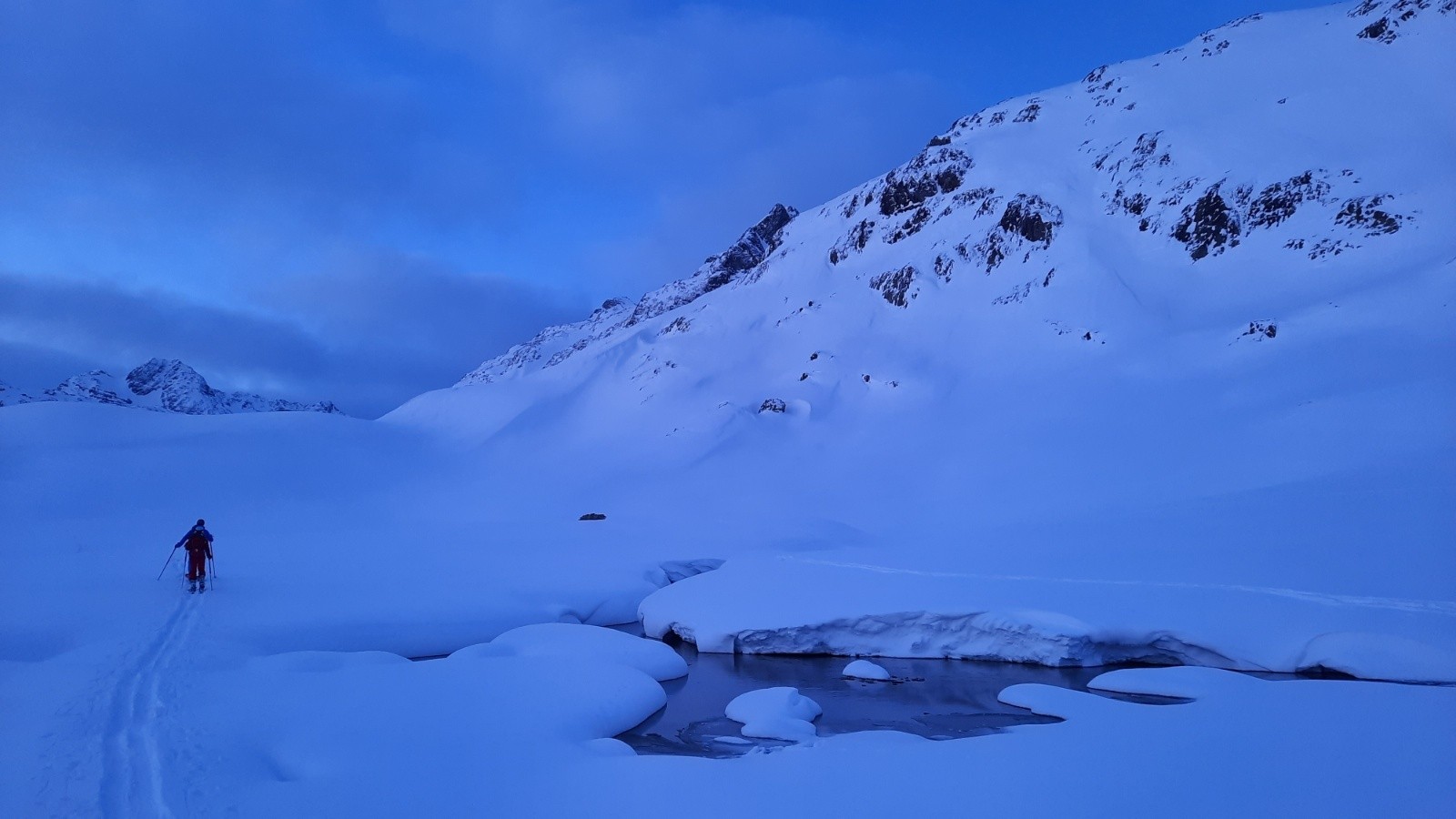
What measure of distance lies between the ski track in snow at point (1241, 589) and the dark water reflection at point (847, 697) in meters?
3.17

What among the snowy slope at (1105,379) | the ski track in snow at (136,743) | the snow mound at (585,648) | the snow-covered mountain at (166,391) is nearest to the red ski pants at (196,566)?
the ski track in snow at (136,743)

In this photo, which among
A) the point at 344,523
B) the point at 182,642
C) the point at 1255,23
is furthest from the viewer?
the point at 1255,23

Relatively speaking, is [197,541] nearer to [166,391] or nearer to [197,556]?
[197,556]

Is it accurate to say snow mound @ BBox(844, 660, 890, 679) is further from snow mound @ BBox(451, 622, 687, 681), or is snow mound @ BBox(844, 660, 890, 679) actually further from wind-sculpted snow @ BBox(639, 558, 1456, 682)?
snow mound @ BBox(451, 622, 687, 681)

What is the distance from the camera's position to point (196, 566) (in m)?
18.0

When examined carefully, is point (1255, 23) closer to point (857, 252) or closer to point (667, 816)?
point (857, 252)

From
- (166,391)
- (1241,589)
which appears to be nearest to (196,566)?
(1241,589)

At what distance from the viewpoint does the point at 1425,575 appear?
15.9 metres

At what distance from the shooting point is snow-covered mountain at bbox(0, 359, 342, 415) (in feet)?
535

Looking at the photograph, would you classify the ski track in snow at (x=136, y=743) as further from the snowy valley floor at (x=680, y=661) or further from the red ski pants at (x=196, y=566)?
the red ski pants at (x=196, y=566)

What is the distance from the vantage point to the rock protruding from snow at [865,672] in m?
16.1

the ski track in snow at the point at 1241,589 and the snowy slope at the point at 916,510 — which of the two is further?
the ski track in snow at the point at 1241,589

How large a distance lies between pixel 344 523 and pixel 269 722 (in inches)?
1258

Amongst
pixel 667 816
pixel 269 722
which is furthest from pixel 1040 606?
pixel 269 722
